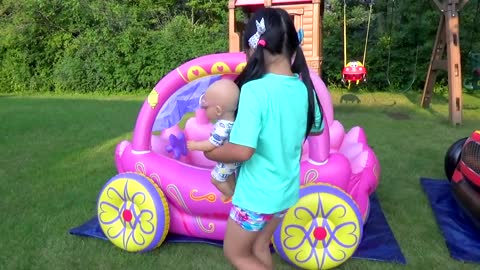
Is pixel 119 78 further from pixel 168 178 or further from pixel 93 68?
pixel 168 178

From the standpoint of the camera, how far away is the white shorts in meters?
1.84

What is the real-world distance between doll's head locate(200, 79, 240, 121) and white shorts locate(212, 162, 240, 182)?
217 millimetres

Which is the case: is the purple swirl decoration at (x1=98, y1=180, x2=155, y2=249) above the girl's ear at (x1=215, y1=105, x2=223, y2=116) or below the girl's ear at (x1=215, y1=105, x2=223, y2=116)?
below

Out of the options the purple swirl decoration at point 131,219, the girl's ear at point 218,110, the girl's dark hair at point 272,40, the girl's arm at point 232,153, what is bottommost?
the purple swirl decoration at point 131,219

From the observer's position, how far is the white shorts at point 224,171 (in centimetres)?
184

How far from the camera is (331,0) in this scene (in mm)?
12898

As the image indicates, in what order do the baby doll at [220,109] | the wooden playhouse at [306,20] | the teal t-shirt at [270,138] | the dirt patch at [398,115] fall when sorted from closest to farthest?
the teal t-shirt at [270,138], the baby doll at [220,109], the wooden playhouse at [306,20], the dirt patch at [398,115]

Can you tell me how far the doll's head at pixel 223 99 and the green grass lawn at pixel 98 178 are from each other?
4.27ft

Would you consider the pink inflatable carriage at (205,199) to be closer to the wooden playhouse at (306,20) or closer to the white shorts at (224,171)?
the white shorts at (224,171)

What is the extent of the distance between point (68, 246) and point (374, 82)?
378 inches

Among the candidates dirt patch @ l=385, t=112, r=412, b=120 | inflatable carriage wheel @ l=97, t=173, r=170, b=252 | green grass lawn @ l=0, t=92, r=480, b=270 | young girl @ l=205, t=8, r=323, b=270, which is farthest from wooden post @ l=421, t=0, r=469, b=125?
young girl @ l=205, t=8, r=323, b=270

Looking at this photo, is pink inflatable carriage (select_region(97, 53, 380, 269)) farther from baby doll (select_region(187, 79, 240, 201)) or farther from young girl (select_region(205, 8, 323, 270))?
baby doll (select_region(187, 79, 240, 201))

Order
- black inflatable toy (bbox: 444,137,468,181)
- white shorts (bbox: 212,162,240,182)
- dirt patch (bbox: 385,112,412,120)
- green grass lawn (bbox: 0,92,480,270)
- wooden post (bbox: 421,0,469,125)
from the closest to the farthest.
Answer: white shorts (bbox: 212,162,240,182) < green grass lawn (bbox: 0,92,480,270) < black inflatable toy (bbox: 444,137,468,181) < wooden post (bbox: 421,0,469,125) < dirt patch (bbox: 385,112,412,120)

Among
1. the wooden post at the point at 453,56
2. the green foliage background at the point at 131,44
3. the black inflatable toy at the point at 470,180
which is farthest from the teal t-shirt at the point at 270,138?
the green foliage background at the point at 131,44
